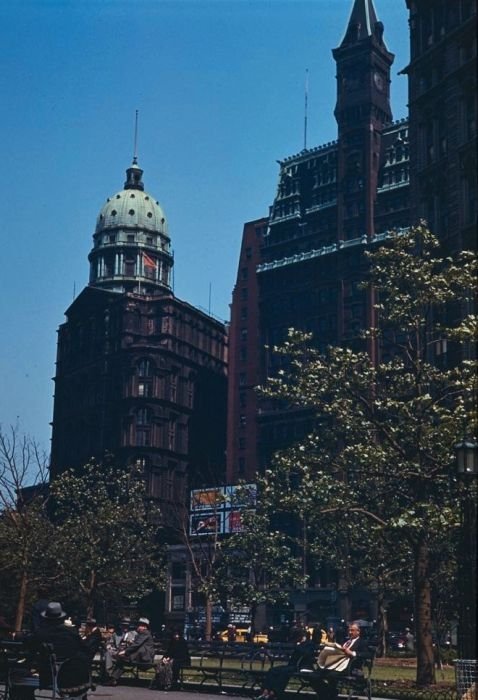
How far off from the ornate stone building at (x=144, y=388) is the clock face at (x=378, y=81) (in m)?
35.9

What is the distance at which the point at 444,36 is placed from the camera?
62.7 m

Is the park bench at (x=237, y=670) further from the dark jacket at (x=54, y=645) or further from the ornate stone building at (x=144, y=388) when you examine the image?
the ornate stone building at (x=144, y=388)

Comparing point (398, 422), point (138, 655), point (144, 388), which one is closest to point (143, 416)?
point (144, 388)

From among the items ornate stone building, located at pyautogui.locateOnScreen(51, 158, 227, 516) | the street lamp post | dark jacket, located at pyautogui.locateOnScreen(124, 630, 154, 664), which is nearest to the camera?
the street lamp post

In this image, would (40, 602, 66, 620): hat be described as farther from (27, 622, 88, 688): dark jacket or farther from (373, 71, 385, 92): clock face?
(373, 71, 385, 92): clock face

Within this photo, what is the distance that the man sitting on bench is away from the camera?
2856 cm

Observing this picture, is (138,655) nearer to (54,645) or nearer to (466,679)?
(466,679)

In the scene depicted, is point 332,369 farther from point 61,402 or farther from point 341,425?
point 61,402

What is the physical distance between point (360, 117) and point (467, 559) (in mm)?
104844

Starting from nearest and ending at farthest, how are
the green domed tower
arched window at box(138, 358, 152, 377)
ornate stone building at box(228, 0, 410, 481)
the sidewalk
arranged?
the sidewalk, ornate stone building at box(228, 0, 410, 481), arched window at box(138, 358, 152, 377), the green domed tower

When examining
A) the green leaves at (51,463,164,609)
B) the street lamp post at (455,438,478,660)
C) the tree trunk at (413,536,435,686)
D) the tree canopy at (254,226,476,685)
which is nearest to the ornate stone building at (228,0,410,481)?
the green leaves at (51,463,164,609)

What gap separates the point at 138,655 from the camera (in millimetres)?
29172

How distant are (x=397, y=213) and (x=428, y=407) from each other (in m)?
89.3

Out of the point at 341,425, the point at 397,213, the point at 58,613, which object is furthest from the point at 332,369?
the point at 397,213
